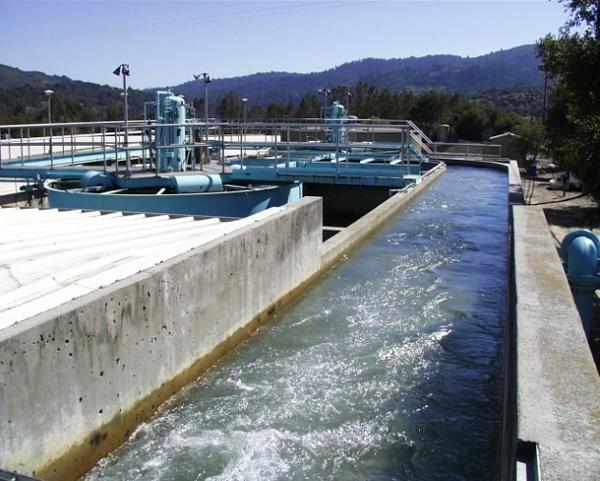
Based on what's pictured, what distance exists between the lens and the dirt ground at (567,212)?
845cm

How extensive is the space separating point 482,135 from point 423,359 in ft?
152

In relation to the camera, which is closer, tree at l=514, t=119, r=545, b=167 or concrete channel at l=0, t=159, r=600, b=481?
concrete channel at l=0, t=159, r=600, b=481

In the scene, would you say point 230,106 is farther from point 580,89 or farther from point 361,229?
point 580,89

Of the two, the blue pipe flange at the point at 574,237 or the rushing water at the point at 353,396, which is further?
the blue pipe flange at the point at 574,237

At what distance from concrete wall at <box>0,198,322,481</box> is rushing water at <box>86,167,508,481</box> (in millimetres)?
238

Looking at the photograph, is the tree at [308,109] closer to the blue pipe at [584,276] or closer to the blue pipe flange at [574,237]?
the blue pipe flange at [574,237]

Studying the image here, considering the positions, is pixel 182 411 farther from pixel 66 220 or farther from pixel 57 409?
pixel 66 220

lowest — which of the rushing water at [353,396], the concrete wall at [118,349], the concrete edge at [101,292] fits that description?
the rushing water at [353,396]

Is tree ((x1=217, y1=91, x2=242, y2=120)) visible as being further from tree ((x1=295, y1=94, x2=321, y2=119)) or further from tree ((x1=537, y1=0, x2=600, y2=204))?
tree ((x1=537, y1=0, x2=600, y2=204))

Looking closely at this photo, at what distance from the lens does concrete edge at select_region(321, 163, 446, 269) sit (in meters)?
11.1

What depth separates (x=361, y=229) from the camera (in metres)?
12.8

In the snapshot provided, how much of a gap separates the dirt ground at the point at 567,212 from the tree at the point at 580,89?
Result: 44.9 inches

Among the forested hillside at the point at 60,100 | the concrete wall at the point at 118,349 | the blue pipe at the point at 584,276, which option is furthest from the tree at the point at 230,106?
the blue pipe at the point at 584,276

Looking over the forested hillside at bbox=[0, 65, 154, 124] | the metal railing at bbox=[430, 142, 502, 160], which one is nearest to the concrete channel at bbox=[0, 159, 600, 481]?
the metal railing at bbox=[430, 142, 502, 160]
